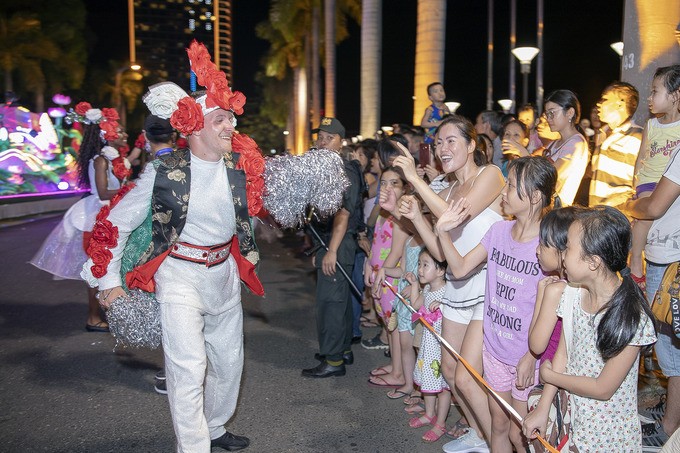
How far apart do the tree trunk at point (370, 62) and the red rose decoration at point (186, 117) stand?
1396cm

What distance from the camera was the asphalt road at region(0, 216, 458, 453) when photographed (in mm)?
4480

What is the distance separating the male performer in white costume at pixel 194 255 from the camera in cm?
382

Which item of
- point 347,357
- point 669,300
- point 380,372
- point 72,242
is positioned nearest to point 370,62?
point 72,242

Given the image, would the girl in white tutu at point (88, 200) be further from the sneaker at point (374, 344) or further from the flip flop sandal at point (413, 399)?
the flip flop sandal at point (413, 399)

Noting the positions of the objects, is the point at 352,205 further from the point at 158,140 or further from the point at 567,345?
the point at 567,345

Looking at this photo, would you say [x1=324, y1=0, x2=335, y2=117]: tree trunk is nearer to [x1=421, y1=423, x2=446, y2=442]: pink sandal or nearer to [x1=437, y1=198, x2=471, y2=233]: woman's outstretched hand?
[x1=421, y1=423, x2=446, y2=442]: pink sandal

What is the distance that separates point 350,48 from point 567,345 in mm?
55659

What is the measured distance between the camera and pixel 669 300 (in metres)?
3.79

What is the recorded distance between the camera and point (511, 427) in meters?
3.64

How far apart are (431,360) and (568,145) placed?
7.16ft

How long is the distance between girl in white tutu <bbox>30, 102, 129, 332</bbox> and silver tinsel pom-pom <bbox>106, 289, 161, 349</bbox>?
3234 mm

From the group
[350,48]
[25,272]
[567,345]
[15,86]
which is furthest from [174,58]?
[567,345]

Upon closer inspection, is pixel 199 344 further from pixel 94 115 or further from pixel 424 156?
pixel 94 115

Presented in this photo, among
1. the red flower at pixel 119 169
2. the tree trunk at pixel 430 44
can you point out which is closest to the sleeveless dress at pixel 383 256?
the red flower at pixel 119 169
